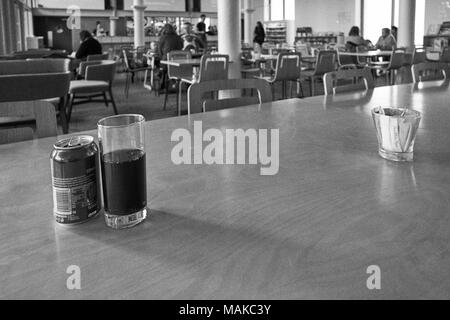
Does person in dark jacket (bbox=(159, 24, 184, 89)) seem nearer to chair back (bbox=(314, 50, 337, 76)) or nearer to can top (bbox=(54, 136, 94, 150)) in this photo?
chair back (bbox=(314, 50, 337, 76))

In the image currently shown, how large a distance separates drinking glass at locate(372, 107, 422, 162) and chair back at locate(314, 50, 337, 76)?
4.91 metres

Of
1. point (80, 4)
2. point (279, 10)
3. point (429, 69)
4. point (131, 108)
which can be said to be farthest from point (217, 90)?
point (279, 10)

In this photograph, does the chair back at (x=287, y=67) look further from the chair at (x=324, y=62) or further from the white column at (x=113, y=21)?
the white column at (x=113, y=21)

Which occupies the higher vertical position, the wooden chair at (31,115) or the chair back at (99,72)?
the chair back at (99,72)

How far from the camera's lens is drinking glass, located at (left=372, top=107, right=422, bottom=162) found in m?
0.93

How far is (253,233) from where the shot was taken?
62 cm

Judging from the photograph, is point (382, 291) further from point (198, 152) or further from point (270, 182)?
point (198, 152)

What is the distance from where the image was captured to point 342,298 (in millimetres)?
465

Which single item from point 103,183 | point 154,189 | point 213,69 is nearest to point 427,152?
point 154,189

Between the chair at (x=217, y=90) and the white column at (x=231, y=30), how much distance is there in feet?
11.1

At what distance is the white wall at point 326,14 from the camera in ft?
50.1

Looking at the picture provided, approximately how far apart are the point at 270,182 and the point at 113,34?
1587 cm

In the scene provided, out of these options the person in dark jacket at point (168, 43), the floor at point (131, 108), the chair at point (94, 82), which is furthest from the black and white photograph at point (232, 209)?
the person in dark jacket at point (168, 43)

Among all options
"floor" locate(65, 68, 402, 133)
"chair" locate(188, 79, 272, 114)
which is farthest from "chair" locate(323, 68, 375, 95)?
"floor" locate(65, 68, 402, 133)
